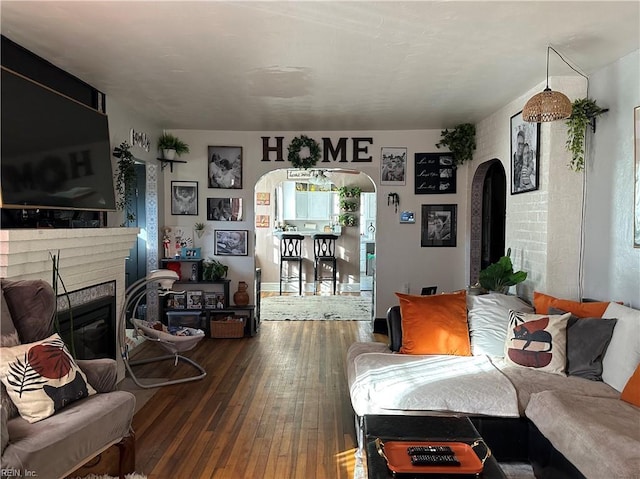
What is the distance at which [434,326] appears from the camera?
3.47 m

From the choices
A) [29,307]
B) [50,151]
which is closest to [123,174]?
[50,151]

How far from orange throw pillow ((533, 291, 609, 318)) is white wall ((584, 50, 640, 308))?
25cm

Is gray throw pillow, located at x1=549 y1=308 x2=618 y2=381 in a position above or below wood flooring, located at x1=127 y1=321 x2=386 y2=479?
above

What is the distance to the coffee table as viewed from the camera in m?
1.86

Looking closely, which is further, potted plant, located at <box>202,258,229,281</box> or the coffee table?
potted plant, located at <box>202,258,229,281</box>

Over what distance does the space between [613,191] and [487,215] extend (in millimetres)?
2470

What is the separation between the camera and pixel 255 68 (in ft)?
11.7

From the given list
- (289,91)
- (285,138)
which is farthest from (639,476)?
(285,138)

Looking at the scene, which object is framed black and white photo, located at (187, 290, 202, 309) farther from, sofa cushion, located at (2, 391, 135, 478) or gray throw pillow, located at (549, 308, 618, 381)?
gray throw pillow, located at (549, 308, 618, 381)

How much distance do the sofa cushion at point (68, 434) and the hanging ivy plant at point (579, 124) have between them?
3608 mm

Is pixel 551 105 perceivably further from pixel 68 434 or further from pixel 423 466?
pixel 68 434

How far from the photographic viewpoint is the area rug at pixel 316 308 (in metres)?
6.87

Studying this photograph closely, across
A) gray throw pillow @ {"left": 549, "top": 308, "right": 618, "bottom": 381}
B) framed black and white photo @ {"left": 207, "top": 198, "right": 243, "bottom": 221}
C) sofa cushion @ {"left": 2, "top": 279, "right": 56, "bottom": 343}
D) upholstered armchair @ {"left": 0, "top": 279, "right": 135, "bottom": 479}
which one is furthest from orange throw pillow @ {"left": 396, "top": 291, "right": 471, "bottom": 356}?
framed black and white photo @ {"left": 207, "top": 198, "right": 243, "bottom": 221}

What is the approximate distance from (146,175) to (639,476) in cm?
551
